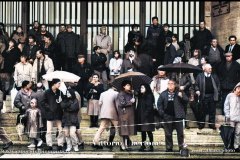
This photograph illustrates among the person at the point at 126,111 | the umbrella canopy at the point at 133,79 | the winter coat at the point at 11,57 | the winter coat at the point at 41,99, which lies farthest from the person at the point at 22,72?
the person at the point at 126,111

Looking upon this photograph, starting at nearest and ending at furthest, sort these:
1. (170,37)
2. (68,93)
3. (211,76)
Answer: (68,93) < (211,76) < (170,37)

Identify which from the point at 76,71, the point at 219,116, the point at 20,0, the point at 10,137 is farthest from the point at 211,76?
the point at 20,0

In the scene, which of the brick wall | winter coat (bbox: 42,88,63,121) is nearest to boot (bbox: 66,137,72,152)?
winter coat (bbox: 42,88,63,121)

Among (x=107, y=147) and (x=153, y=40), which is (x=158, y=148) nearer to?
(x=107, y=147)

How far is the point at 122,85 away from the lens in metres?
19.8

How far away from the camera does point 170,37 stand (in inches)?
933

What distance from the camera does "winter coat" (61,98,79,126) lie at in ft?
64.4

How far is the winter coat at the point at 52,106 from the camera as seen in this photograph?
19938mm

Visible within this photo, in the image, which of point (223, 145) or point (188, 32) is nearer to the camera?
point (223, 145)

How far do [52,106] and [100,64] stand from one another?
3.36 m

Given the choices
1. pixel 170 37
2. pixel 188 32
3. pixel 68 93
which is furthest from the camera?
pixel 188 32

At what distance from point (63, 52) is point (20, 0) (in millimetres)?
3924

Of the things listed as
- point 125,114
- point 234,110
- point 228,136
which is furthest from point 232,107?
point 125,114

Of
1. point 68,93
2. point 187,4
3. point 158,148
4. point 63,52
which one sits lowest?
point 158,148
